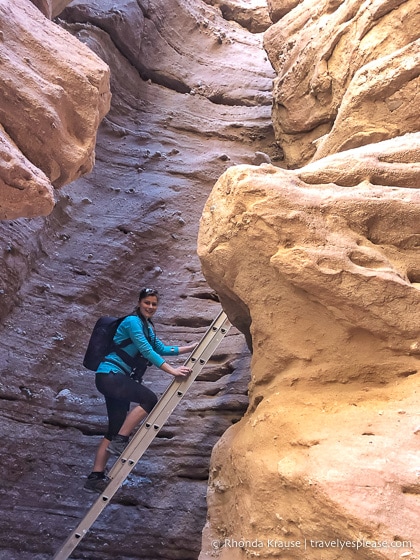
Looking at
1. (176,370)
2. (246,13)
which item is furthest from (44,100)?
(246,13)

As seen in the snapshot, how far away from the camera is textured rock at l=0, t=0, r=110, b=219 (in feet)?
11.7

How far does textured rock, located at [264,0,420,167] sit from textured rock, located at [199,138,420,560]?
1100 millimetres

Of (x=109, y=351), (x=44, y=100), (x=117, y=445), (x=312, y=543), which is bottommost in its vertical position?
(x=117, y=445)

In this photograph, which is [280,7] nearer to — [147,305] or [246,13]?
[246,13]

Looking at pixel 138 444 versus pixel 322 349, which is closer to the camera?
pixel 322 349

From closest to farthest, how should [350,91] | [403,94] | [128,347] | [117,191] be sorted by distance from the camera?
1. [128,347]
2. [403,94]
3. [350,91]
4. [117,191]

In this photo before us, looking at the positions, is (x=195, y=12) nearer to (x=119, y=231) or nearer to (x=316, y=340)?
(x=119, y=231)

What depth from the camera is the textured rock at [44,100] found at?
3.56 metres

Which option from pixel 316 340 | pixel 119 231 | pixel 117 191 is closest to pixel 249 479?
pixel 316 340

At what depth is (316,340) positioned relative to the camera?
117 inches

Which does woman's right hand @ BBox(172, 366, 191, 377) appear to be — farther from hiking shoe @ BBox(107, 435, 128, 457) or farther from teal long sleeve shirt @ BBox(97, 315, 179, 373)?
hiking shoe @ BBox(107, 435, 128, 457)

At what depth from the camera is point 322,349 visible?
116 inches

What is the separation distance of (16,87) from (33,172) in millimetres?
555

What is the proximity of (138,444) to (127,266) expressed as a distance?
2870 mm
